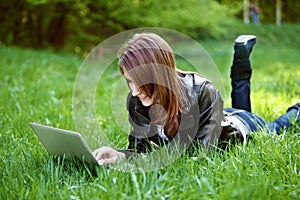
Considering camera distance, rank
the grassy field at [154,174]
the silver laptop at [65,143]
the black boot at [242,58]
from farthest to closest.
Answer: the black boot at [242,58] → the silver laptop at [65,143] → the grassy field at [154,174]

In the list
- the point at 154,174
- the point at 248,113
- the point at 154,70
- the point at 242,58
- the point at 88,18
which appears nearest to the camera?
the point at 154,174

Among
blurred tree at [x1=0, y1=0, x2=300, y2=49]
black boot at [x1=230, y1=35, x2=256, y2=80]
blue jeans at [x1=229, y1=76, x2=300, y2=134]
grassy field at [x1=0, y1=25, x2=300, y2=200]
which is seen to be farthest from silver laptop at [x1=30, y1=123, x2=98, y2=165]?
blurred tree at [x1=0, y1=0, x2=300, y2=49]

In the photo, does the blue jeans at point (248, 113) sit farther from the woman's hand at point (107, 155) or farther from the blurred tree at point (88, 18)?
the blurred tree at point (88, 18)

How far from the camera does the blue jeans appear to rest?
2.80 metres

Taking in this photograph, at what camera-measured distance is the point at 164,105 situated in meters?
2.17

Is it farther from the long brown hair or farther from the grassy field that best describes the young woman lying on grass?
the grassy field

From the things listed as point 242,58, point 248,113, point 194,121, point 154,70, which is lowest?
point 248,113

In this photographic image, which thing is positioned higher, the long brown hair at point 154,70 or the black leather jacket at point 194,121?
the long brown hair at point 154,70

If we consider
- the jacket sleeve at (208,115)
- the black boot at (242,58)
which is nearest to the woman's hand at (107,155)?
the jacket sleeve at (208,115)

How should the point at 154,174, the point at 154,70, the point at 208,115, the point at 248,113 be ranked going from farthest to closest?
the point at 248,113 < the point at 208,115 < the point at 154,70 < the point at 154,174

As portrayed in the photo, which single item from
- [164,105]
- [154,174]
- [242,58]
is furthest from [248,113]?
[154,174]

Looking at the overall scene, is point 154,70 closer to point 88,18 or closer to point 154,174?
point 154,174

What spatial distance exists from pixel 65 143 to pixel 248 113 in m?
1.37

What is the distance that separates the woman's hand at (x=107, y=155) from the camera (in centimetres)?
203
